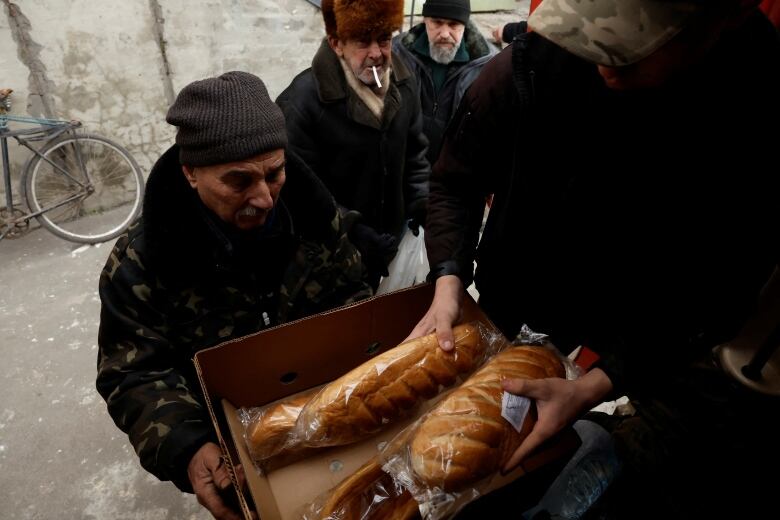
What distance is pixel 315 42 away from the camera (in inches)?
222

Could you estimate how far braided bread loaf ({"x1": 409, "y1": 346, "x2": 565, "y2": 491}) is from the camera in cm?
114

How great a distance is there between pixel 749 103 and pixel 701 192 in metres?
0.24

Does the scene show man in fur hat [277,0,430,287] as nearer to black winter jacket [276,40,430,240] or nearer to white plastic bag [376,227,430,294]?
black winter jacket [276,40,430,240]

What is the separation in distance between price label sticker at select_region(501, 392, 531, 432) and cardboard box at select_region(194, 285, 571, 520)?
151 mm

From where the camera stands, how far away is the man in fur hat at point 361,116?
7.84 feet

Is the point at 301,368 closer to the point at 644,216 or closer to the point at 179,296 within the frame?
the point at 179,296

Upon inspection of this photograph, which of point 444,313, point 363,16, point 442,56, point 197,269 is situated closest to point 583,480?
point 444,313

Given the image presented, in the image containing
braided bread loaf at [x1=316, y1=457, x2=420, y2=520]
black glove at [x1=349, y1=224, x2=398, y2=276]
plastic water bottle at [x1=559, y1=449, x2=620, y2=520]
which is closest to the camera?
braided bread loaf at [x1=316, y1=457, x2=420, y2=520]

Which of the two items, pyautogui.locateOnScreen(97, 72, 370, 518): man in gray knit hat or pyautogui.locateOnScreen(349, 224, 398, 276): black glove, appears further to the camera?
pyautogui.locateOnScreen(349, 224, 398, 276): black glove

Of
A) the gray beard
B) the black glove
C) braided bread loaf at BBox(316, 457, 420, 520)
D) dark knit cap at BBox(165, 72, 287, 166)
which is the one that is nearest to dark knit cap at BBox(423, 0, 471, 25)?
the gray beard

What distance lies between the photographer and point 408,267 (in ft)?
9.41

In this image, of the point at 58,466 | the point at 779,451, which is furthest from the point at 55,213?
the point at 779,451

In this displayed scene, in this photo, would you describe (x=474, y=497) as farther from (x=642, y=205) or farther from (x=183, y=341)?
(x=183, y=341)

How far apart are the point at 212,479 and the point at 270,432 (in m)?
0.20
